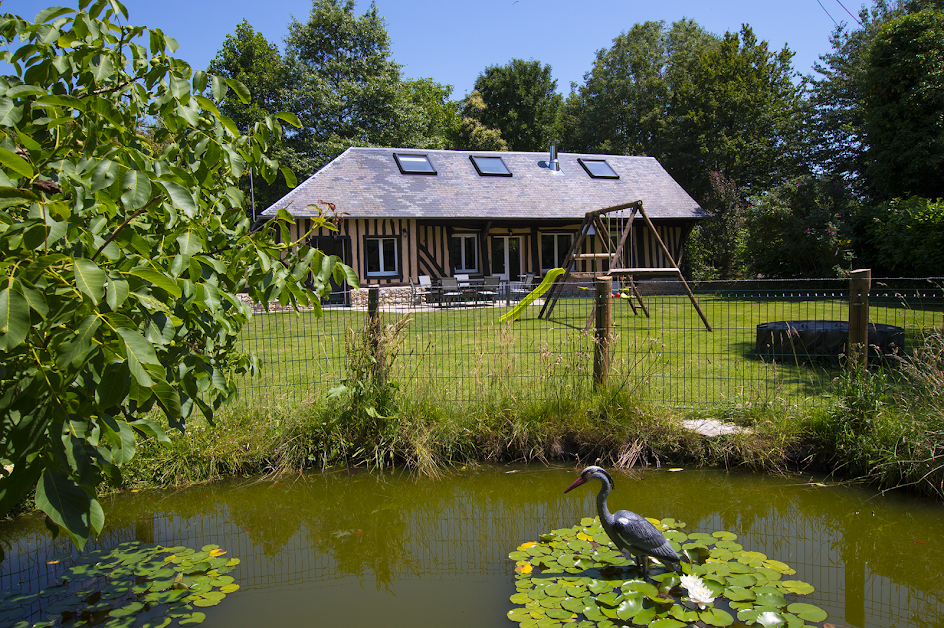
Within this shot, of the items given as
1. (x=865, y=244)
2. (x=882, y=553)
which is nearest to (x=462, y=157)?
(x=865, y=244)

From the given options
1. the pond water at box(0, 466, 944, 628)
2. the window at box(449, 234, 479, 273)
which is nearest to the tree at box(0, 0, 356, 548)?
the pond water at box(0, 466, 944, 628)

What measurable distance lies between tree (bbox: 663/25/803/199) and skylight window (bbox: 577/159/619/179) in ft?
24.5

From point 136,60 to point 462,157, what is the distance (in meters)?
19.9

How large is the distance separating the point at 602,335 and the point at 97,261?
4050 millimetres

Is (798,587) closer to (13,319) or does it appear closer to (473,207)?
(13,319)

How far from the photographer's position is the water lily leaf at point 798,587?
2.87 m

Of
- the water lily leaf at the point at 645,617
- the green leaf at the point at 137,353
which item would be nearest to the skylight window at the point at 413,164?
the water lily leaf at the point at 645,617

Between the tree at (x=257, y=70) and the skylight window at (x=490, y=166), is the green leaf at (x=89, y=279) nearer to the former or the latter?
the skylight window at (x=490, y=166)

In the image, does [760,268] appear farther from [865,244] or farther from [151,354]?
[151,354]

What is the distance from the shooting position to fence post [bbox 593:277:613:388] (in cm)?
496

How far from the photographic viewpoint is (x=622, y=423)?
4.65 m

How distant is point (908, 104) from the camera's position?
16391mm

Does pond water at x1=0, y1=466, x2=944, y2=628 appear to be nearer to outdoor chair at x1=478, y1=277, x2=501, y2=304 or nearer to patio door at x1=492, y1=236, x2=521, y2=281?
outdoor chair at x1=478, y1=277, x2=501, y2=304

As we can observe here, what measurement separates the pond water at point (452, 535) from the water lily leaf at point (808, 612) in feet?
0.44
